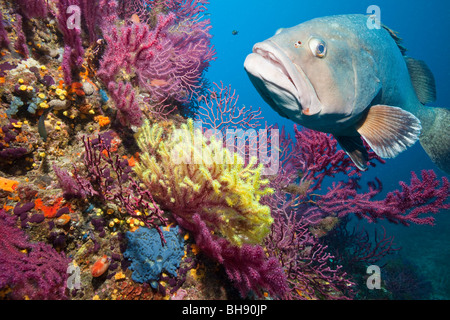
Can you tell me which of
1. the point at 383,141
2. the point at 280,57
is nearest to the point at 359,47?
the point at 383,141

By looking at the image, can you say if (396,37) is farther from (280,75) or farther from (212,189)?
(212,189)

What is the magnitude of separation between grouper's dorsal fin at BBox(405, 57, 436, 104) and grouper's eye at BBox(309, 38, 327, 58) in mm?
2969

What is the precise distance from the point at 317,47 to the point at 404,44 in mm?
6813

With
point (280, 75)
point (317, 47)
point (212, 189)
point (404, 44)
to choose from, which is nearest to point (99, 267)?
point (212, 189)

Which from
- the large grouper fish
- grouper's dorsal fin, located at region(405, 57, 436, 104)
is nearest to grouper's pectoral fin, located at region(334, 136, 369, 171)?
the large grouper fish

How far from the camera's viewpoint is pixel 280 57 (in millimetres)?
2088

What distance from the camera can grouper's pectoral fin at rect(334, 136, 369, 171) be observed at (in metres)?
3.19

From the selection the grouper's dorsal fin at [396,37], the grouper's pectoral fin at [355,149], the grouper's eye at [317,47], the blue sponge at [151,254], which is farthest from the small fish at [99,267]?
the grouper's dorsal fin at [396,37]

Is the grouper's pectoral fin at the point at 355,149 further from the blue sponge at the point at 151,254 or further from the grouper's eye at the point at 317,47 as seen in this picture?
the blue sponge at the point at 151,254

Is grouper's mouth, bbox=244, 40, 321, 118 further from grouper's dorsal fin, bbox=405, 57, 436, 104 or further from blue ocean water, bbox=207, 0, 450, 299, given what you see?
grouper's dorsal fin, bbox=405, 57, 436, 104

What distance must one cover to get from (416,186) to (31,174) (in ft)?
23.2

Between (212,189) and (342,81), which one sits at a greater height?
(342,81)

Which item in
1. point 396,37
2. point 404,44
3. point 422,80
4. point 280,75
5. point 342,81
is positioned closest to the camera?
point 280,75

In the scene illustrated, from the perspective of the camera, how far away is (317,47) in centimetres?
229
